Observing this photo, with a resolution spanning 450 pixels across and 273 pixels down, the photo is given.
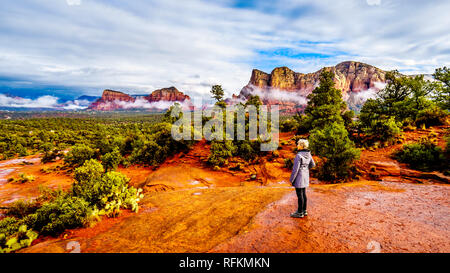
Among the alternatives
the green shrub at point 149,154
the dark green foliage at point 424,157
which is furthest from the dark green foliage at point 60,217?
the dark green foliage at point 424,157

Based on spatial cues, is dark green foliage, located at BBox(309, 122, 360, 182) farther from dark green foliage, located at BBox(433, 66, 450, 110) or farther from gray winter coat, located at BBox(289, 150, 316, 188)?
Result: dark green foliage, located at BBox(433, 66, 450, 110)

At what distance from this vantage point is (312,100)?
22172mm

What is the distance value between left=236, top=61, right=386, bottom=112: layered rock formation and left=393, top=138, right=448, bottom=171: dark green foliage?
144922 mm

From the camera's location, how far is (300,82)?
167 metres

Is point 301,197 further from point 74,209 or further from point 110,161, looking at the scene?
point 110,161

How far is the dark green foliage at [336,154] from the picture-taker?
1148cm

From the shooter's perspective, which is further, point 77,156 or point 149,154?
point 77,156

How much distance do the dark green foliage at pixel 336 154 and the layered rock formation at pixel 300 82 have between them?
145297 millimetres

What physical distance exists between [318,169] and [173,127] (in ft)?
47.9

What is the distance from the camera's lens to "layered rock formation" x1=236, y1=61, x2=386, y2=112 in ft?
511

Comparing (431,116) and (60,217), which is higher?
A: (431,116)

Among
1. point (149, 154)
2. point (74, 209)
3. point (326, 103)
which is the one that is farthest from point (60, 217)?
point (326, 103)

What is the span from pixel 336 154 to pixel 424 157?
15.5 feet

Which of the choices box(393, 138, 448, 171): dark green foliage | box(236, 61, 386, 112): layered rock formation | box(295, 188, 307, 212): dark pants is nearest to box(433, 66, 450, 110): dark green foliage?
box(393, 138, 448, 171): dark green foliage
